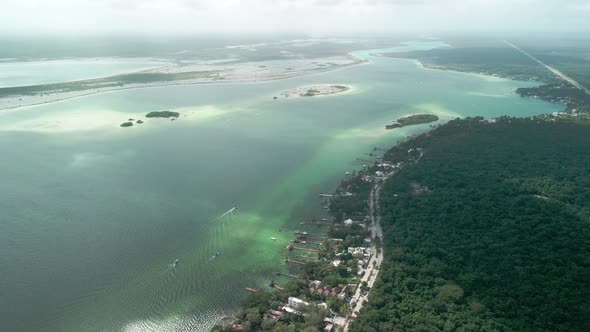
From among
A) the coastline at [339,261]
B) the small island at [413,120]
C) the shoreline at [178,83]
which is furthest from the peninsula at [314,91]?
the coastline at [339,261]

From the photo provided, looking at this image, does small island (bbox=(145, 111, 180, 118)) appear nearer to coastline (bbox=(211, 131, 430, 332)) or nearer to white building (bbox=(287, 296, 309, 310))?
coastline (bbox=(211, 131, 430, 332))

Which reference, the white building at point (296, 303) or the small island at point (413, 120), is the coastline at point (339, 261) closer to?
the white building at point (296, 303)

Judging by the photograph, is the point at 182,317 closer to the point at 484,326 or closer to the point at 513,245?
the point at 484,326

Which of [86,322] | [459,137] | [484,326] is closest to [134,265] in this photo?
[86,322]

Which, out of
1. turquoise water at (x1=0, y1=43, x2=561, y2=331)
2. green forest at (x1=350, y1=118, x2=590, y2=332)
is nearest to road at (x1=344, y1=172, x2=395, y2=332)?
green forest at (x1=350, y1=118, x2=590, y2=332)

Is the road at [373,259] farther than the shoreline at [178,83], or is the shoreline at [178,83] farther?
the shoreline at [178,83]

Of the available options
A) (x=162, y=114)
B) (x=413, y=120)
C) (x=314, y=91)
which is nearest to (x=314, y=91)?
(x=314, y=91)
